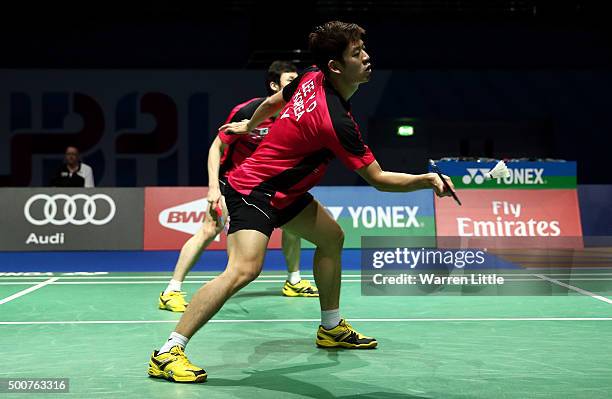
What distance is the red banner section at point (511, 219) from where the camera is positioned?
967cm

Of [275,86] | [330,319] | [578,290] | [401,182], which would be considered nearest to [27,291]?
[275,86]

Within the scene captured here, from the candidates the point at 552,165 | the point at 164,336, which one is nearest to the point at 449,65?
the point at 552,165

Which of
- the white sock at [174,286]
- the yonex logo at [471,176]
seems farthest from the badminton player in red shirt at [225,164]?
the yonex logo at [471,176]

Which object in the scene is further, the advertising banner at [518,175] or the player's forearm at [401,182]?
the advertising banner at [518,175]

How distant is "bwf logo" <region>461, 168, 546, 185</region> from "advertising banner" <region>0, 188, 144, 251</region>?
4323 mm

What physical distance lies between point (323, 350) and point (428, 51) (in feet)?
39.8

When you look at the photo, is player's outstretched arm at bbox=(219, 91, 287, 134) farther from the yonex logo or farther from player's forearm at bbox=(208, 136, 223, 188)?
the yonex logo

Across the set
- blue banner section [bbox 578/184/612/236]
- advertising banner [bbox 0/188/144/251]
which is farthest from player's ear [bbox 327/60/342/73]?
Answer: blue banner section [bbox 578/184/612/236]

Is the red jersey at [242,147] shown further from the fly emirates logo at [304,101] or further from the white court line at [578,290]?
the white court line at [578,290]

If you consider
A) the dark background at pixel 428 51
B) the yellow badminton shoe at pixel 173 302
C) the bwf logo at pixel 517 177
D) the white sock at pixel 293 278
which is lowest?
the yellow badminton shoe at pixel 173 302

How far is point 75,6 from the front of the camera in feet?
49.5

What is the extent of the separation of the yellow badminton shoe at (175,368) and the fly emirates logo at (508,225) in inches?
262

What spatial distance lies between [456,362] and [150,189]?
7.06m

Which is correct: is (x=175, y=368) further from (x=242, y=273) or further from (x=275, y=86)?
(x=275, y=86)
